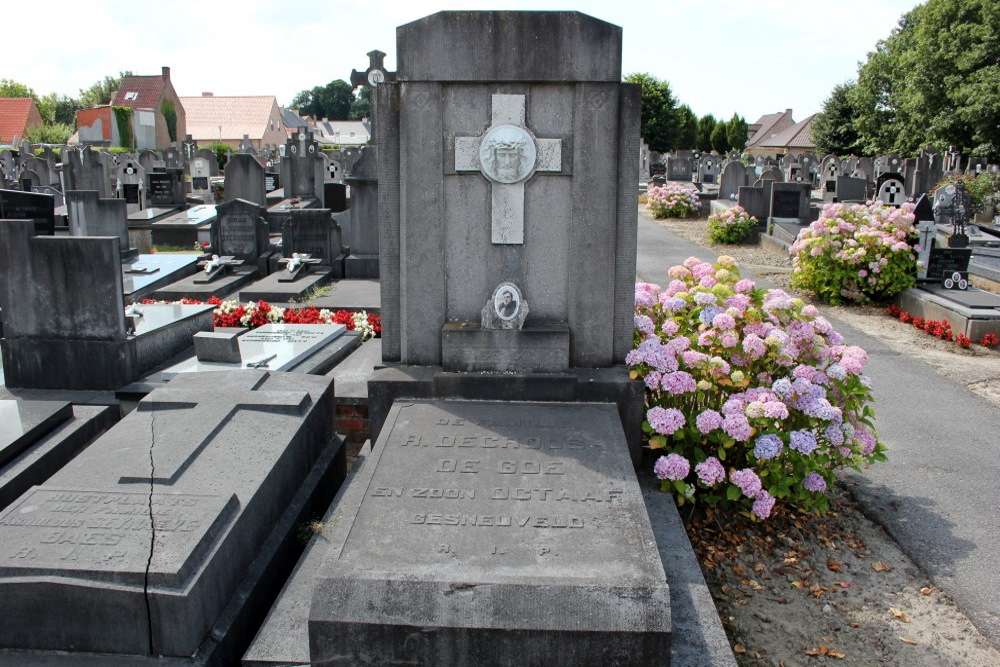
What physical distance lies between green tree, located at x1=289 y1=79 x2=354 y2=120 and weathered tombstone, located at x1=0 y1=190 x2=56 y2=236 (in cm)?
10055

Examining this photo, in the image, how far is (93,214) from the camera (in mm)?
12242

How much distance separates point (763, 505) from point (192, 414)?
9.78 feet

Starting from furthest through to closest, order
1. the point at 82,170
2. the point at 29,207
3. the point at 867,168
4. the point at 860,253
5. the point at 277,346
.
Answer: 1. the point at 867,168
2. the point at 82,170
3. the point at 860,253
4. the point at 29,207
5. the point at 277,346

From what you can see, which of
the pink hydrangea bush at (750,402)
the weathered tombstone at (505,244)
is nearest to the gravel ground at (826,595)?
the pink hydrangea bush at (750,402)

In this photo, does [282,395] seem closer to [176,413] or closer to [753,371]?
[176,413]

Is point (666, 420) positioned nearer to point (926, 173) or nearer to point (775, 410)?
point (775, 410)

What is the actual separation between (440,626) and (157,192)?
18693 mm

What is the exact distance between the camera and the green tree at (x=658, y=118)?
53.0 m

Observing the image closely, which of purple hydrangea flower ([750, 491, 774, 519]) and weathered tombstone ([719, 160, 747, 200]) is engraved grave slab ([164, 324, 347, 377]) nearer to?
purple hydrangea flower ([750, 491, 774, 519])

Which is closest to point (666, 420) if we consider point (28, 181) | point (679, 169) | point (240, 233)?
point (240, 233)

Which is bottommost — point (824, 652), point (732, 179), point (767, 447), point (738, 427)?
point (824, 652)

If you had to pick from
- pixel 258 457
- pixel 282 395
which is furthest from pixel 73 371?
pixel 258 457

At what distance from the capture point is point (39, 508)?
122 inches

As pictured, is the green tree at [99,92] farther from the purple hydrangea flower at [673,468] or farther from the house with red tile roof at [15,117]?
the purple hydrangea flower at [673,468]
